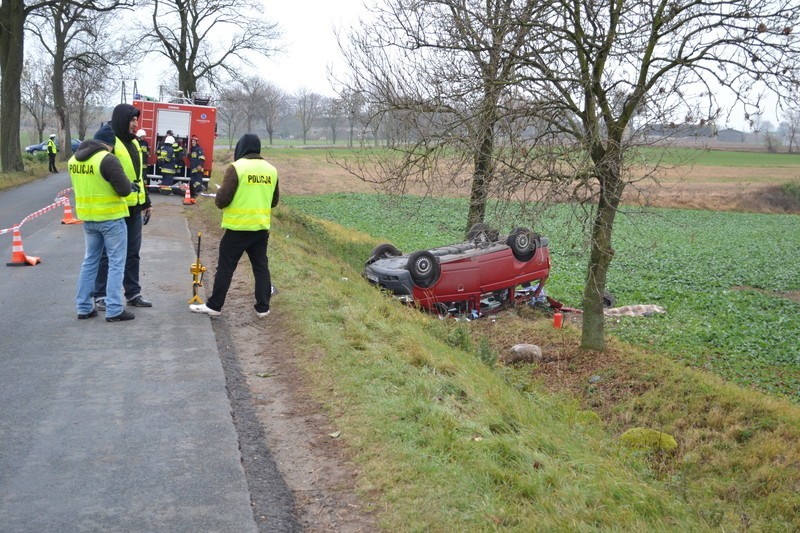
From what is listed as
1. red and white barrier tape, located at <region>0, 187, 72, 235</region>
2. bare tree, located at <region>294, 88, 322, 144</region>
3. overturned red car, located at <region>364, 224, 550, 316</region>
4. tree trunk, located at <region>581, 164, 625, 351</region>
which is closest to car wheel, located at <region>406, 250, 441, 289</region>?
overturned red car, located at <region>364, 224, 550, 316</region>

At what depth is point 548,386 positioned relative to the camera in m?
10.9

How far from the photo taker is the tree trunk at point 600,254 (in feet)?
34.7

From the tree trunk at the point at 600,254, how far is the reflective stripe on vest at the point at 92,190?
605 cm

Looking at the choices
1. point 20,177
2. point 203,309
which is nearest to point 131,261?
point 203,309

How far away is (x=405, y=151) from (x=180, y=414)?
8.88 m

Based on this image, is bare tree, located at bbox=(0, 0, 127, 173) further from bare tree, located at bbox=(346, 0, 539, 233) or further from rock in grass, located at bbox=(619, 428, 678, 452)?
rock in grass, located at bbox=(619, 428, 678, 452)

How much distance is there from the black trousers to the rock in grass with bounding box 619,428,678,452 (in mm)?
4122

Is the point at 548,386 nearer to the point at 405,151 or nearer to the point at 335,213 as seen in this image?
the point at 405,151

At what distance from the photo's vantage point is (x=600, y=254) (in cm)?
1166

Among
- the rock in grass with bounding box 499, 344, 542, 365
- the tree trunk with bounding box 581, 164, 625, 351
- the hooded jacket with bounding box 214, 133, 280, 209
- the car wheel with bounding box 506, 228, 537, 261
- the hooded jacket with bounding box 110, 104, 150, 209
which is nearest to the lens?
the hooded jacket with bounding box 214, 133, 280, 209

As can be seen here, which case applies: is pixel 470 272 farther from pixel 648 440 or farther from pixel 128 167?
pixel 128 167

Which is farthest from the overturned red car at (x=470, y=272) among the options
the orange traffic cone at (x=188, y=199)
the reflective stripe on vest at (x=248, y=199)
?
the orange traffic cone at (x=188, y=199)

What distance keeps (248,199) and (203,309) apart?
1.31 metres

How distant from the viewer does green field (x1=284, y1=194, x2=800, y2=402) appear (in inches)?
485
